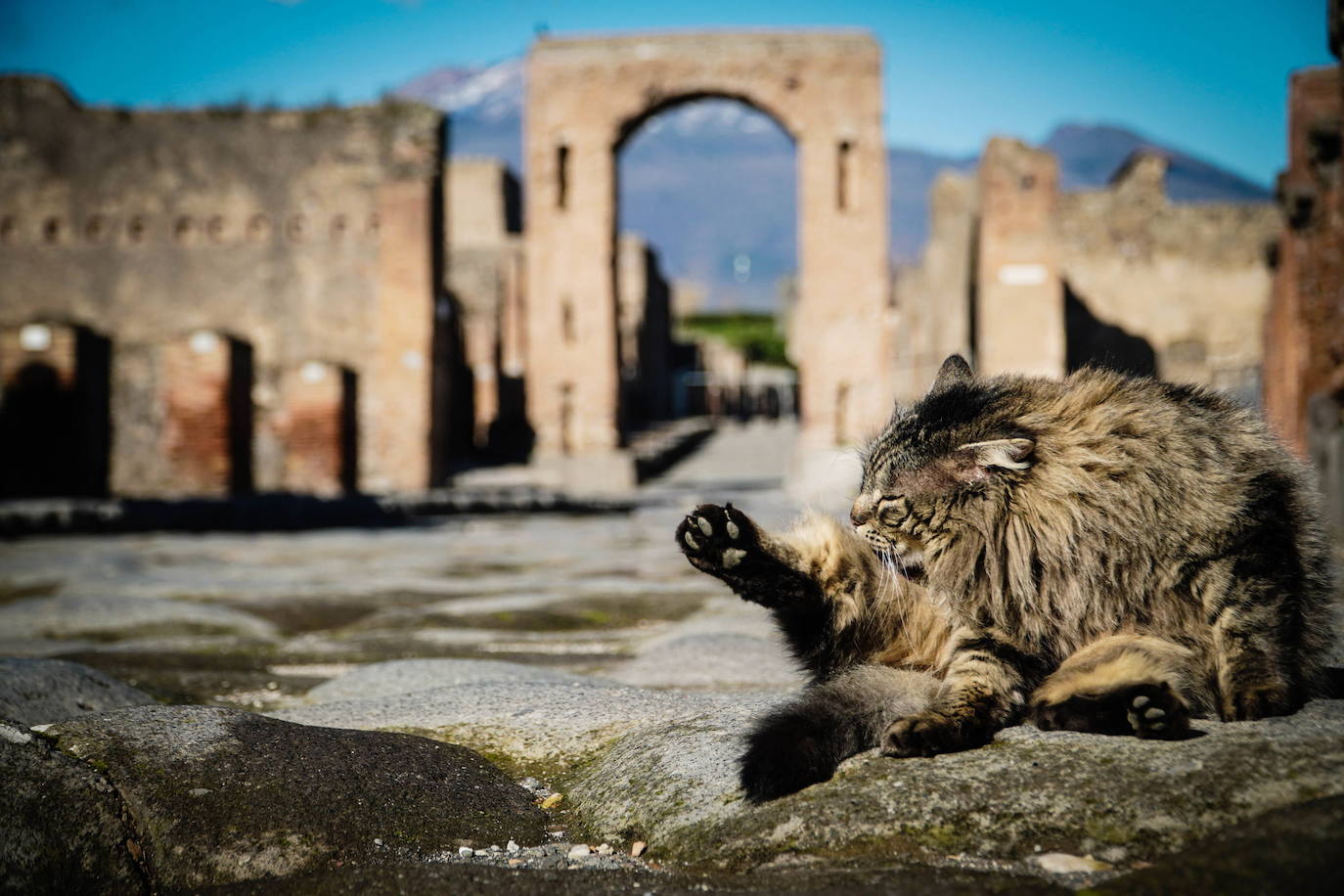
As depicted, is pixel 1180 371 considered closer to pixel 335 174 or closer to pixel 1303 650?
pixel 335 174

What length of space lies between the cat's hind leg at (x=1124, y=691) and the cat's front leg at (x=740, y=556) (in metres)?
0.50

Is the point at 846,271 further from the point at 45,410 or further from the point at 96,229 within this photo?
the point at 45,410

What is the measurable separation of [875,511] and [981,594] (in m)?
0.26

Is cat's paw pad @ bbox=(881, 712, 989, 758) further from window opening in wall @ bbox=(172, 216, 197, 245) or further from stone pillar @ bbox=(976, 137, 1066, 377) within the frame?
window opening in wall @ bbox=(172, 216, 197, 245)

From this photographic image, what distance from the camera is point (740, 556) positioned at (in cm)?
213

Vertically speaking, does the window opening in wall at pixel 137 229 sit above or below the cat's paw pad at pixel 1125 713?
above

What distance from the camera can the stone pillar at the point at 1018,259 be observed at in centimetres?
1419

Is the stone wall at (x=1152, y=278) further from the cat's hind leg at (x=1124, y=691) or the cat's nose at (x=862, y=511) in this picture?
the cat's hind leg at (x=1124, y=691)

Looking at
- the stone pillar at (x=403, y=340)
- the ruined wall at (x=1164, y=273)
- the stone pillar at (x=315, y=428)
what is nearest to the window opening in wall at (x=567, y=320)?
the stone pillar at (x=403, y=340)

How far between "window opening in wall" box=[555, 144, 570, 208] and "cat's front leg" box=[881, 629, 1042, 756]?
55.2ft

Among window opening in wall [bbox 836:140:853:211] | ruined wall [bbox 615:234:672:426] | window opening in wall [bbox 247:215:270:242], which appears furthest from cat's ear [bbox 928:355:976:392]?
ruined wall [bbox 615:234:672:426]

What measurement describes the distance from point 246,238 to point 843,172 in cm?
885

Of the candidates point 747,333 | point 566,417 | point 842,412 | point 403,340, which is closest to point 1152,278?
point 842,412

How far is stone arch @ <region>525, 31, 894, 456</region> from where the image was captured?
17609mm
